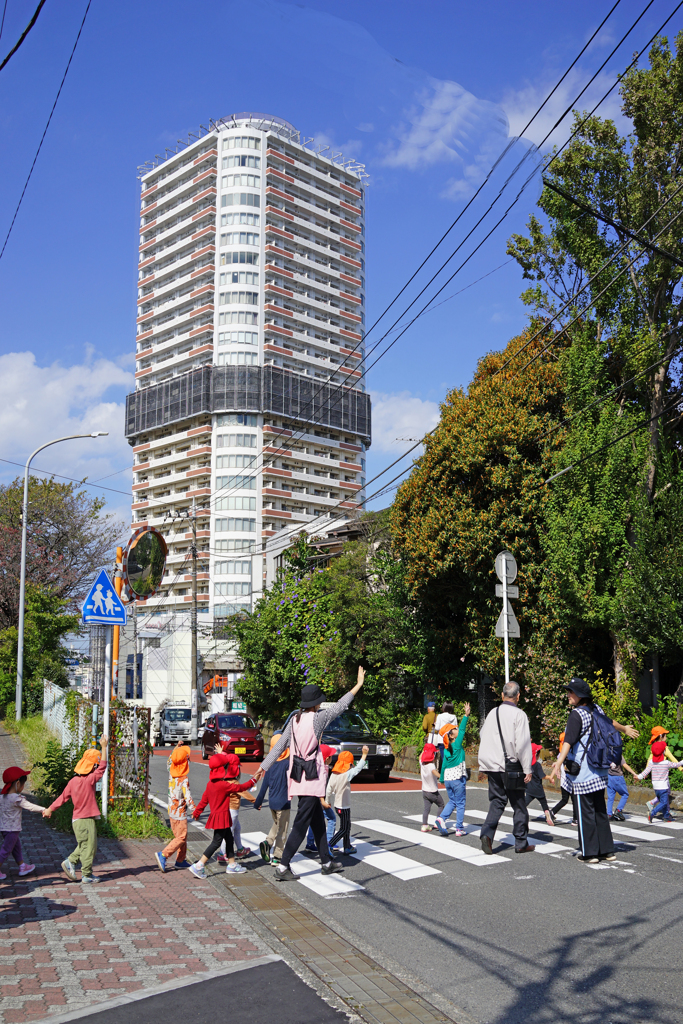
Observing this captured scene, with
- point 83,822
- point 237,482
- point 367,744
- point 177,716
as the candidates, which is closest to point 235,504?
point 237,482

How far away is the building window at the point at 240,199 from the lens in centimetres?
Answer: 9275

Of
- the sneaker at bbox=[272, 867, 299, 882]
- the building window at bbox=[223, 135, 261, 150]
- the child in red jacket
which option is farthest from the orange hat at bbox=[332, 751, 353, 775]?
the building window at bbox=[223, 135, 261, 150]

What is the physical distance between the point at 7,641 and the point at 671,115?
28.4 meters

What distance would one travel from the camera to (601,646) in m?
19.6

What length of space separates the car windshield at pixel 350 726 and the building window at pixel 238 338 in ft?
236

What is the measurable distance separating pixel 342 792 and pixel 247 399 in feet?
270

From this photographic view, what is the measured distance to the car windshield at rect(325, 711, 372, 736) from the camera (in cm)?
2030

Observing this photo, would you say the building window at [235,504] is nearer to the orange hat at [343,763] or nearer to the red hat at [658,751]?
the red hat at [658,751]

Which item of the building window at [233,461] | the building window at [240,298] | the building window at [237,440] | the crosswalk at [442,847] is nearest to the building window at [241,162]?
the building window at [240,298]

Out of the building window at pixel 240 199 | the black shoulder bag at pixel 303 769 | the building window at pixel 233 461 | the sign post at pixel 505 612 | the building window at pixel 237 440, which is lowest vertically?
the black shoulder bag at pixel 303 769

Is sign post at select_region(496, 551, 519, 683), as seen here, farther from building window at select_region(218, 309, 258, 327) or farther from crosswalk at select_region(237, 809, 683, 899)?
building window at select_region(218, 309, 258, 327)

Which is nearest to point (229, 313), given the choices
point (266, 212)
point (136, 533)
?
point (266, 212)

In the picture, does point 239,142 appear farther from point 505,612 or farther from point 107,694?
point 107,694

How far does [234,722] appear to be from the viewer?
30.2m
